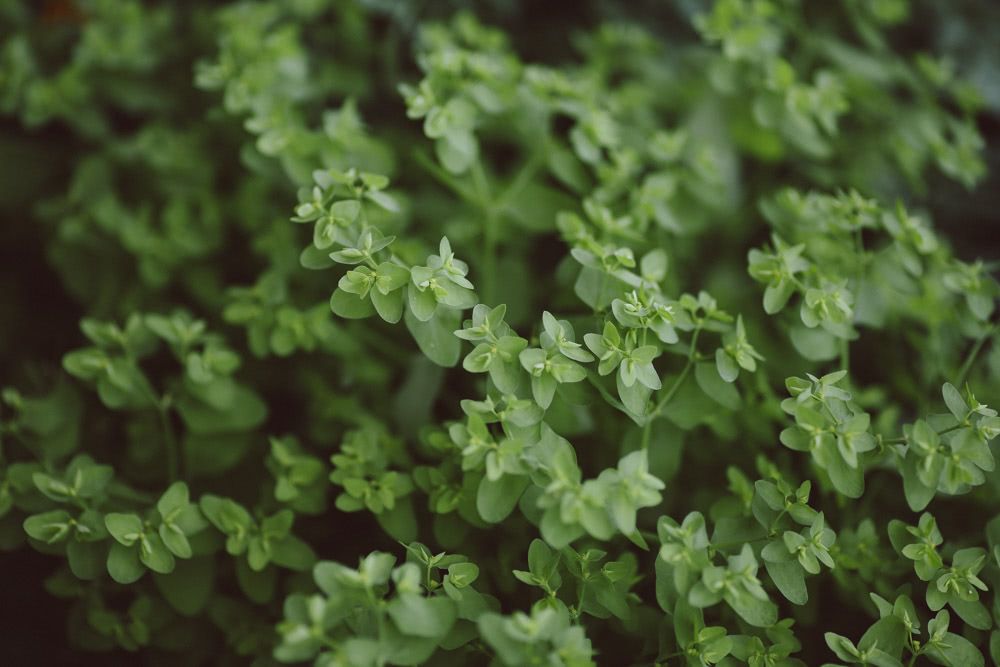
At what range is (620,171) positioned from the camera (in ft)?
3.53

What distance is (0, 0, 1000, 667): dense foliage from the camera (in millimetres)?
759

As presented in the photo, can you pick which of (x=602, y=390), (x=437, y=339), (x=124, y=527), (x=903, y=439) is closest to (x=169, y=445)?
(x=124, y=527)

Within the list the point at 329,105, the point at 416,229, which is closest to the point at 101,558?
the point at 416,229

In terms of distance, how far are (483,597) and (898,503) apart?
544mm

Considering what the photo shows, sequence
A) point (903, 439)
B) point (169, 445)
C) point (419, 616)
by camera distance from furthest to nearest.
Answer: point (169, 445) → point (903, 439) → point (419, 616)

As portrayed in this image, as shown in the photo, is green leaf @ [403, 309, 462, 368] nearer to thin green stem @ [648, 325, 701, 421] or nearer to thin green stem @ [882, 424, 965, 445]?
thin green stem @ [648, 325, 701, 421]

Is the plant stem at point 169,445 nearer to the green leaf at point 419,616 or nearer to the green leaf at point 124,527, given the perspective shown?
the green leaf at point 124,527

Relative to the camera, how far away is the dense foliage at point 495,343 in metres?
0.76

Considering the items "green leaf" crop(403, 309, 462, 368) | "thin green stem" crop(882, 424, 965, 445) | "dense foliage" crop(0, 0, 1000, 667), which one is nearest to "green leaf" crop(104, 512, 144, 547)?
"dense foliage" crop(0, 0, 1000, 667)

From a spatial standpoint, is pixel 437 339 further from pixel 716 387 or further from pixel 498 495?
pixel 716 387

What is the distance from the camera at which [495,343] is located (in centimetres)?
75

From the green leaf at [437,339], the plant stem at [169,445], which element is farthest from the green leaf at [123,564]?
the green leaf at [437,339]

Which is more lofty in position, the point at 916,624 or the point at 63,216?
Result: the point at 916,624

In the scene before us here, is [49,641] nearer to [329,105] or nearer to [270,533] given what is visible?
[270,533]
